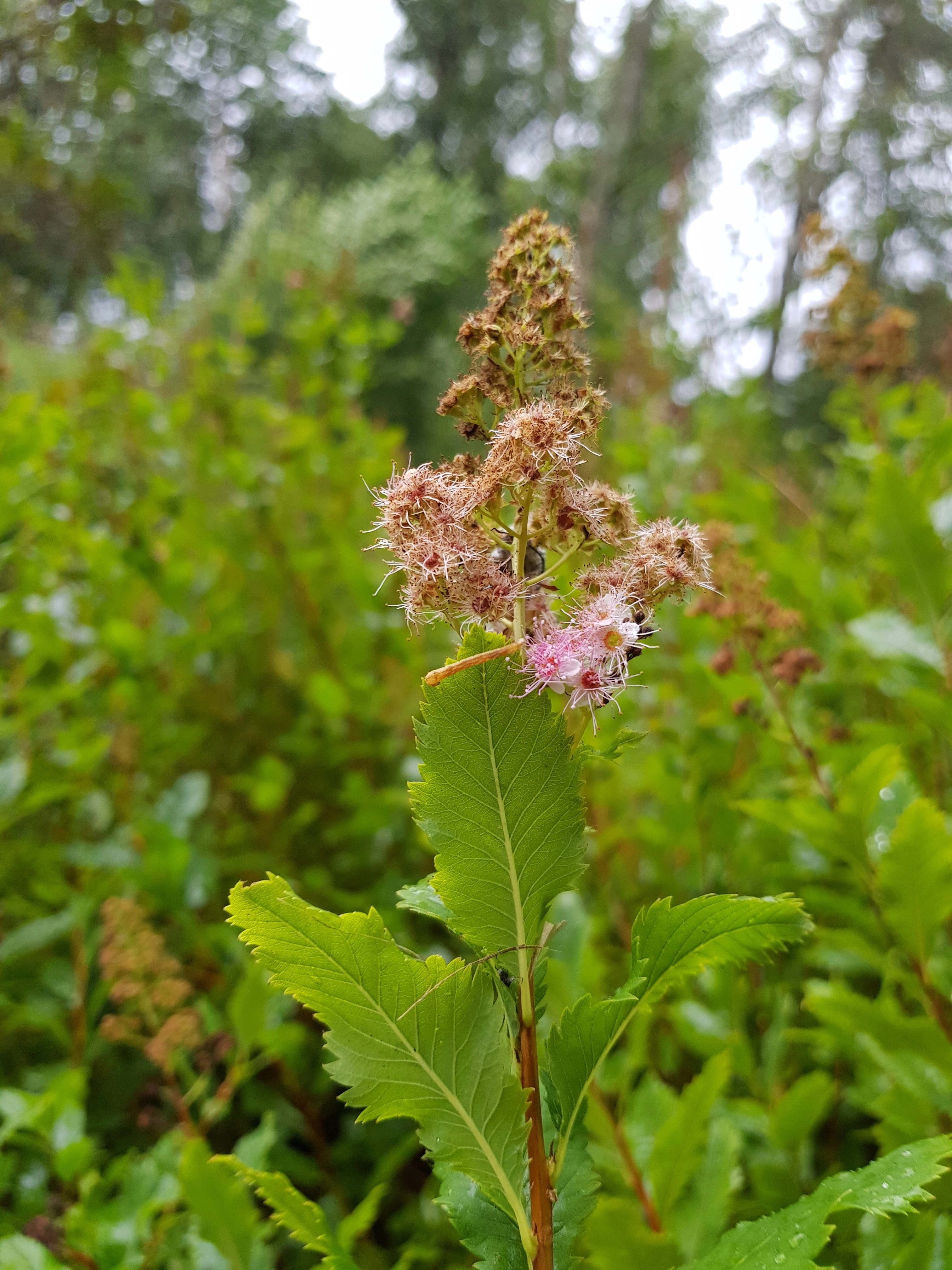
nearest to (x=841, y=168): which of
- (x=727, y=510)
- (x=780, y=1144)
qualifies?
(x=727, y=510)

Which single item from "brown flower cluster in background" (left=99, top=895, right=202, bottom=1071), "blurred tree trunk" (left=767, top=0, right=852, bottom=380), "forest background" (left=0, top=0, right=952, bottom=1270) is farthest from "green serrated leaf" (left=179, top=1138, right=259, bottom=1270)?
"blurred tree trunk" (left=767, top=0, right=852, bottom=380)

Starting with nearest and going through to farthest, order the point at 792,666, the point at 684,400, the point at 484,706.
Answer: the point at 484,706
the point at 792,666
the point at 684,400


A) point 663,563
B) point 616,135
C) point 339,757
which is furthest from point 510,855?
point 616,135

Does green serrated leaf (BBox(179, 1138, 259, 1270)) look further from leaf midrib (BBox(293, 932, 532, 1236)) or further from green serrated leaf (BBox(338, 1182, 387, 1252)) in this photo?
leaf midrib (BBox(293, 932, 532, 1236))

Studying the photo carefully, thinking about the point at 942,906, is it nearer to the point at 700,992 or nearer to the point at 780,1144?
the point at 780,1144

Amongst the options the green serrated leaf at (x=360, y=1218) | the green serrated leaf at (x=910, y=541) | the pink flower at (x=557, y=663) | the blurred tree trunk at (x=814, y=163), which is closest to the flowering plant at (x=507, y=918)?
the pink flower at (x=557, y=663)

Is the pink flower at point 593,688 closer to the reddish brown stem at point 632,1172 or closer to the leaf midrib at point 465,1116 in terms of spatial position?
the leaf midrib at point 465,1116
